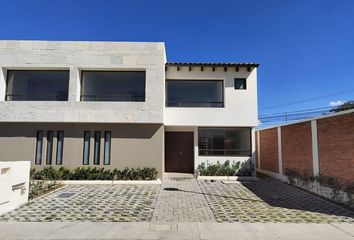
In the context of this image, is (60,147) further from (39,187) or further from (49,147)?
(39,187)

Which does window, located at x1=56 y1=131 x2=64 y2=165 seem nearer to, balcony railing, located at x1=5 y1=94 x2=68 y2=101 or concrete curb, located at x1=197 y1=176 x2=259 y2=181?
balcony railing, located at x1=5 y1=94 x2=68 y2=101

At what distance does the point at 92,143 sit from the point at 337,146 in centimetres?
1052

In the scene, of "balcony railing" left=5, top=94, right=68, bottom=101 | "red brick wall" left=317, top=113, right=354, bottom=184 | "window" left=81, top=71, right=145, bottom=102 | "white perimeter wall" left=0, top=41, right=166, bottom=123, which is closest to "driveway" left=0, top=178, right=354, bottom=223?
"red brick wall" left=317, top=113, right=354, bottom=184

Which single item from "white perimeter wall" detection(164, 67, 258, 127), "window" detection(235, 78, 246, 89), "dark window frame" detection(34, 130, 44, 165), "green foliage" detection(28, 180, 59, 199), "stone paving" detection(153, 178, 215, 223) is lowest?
"stone paving" detection(153, 178, 215, 223)

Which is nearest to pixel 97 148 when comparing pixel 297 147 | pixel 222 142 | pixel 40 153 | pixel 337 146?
pixel 40 153

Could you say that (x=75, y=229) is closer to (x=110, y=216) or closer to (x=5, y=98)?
(x=110, y=216)

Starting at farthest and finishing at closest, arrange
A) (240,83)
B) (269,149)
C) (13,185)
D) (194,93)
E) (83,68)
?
(269,149) → (194,93) → (240,83) → (83,68) → (13,185)

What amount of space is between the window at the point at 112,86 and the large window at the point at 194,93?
1.90m

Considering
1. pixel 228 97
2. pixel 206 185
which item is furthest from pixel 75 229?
pixel 228 97

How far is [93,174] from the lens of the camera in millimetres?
11734

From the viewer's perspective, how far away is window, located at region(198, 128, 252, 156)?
13.7 meters

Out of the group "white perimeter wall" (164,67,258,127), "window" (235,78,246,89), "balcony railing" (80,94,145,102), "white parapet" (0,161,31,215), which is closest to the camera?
"white parapet" (0,161,31,215)

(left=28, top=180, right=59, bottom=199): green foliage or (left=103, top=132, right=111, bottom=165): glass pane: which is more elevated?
(left=103, top=132, right=111, bottom=165): glass pane

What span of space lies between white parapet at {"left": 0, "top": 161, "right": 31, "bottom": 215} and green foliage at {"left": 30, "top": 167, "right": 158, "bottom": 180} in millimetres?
3604
